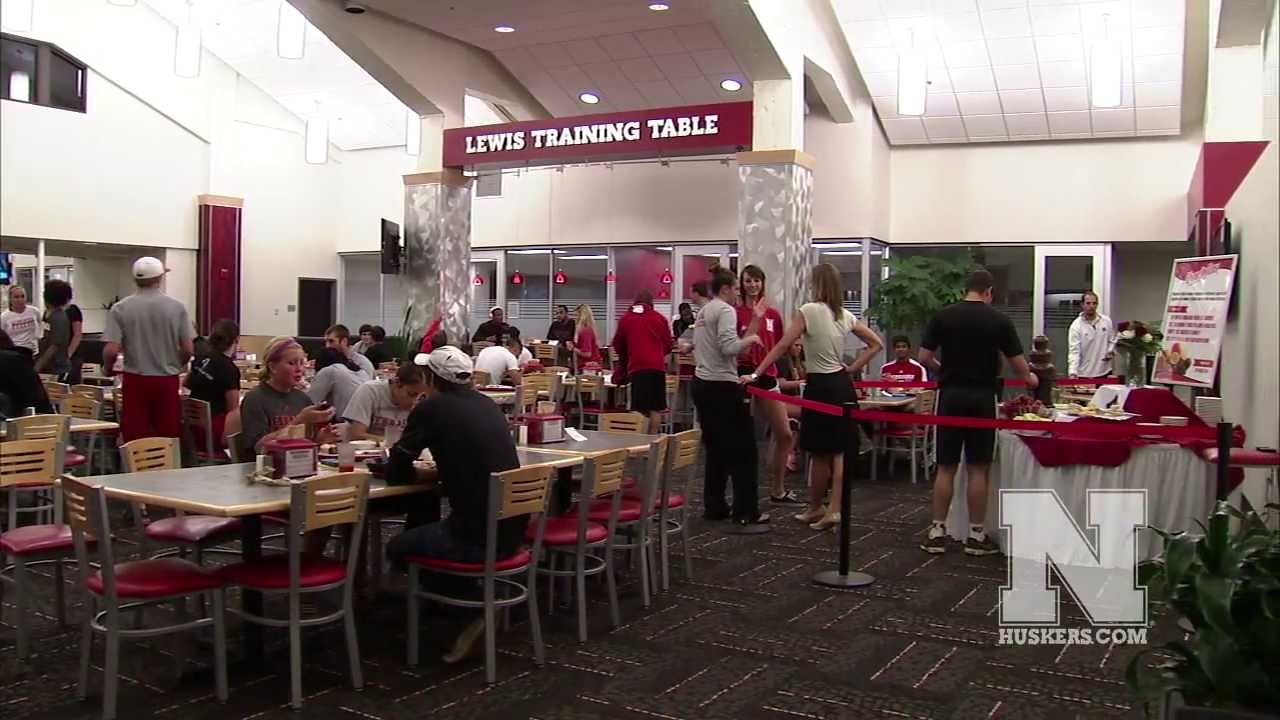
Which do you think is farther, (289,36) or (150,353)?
(289,36)

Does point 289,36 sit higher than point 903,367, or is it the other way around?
point 289,36

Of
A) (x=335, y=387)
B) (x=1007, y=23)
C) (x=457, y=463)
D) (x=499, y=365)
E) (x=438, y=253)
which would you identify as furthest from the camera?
(x=438, y=253)

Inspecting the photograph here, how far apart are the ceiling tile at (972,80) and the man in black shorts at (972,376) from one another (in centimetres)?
718

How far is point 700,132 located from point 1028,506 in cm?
705

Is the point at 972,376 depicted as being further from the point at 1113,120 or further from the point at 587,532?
the point at 1113,120

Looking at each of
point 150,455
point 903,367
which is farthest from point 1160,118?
point 150,455

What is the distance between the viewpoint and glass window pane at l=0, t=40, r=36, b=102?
191cm

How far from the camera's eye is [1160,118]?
13.1 metres

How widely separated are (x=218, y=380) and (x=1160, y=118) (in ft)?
36.4

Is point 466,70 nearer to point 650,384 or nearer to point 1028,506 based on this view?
point 650,384

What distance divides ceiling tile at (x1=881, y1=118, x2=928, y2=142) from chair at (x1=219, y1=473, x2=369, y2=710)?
11.6 m

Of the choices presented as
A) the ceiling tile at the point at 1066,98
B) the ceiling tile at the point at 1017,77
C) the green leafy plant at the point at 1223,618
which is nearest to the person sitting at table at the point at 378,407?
the green leafy plant at the point at 1223,618

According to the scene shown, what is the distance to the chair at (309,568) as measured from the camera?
3686 mm

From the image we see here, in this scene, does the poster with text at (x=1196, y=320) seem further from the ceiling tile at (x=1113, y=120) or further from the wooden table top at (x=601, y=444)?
the ceiling tile at (x=1113, y=120)
